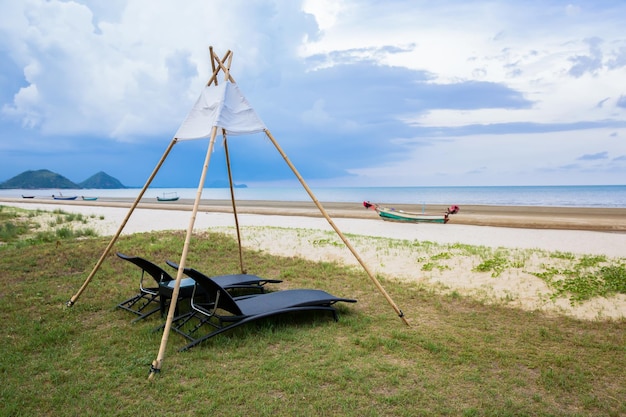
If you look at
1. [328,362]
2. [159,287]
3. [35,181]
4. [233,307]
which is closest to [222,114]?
[159,287]

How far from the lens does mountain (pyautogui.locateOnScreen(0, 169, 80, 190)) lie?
17181 cm

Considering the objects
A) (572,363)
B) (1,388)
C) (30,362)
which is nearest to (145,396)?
(1,388)

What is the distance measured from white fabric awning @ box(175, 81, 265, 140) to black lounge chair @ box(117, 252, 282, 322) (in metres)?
2.15

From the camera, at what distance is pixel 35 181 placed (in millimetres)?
172625

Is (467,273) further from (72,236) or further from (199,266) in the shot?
(72,236)

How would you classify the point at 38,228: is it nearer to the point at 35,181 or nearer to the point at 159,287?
the point at 159,287

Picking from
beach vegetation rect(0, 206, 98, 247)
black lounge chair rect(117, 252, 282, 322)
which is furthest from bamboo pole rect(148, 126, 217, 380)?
beach vegetation rect(0, 206, 98, 247)

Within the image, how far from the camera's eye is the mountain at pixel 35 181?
6764 inches

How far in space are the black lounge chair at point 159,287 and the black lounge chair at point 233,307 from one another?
41 cm

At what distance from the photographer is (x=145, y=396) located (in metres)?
4.39

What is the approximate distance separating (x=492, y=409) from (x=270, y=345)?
2725 millimetres

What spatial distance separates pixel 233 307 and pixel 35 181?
198786mm

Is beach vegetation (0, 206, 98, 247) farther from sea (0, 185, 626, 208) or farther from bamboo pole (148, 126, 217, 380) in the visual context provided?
Answer: sea (0, 185, 626, 208)

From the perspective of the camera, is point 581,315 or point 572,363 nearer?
point 572,363
